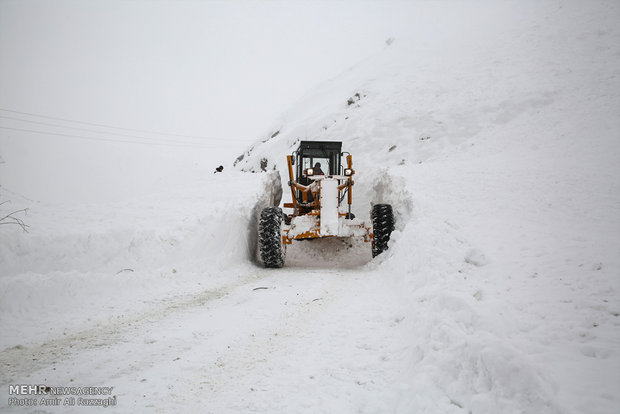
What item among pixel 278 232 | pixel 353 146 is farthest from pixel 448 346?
pixel 353 146

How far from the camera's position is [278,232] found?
23.2 feet

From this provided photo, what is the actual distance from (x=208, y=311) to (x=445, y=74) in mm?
25384

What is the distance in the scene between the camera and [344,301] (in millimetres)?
4387

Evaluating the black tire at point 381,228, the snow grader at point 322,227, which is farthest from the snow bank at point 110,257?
the black tire at point 381,228

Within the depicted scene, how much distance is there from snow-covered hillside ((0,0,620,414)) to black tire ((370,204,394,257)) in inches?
13.3

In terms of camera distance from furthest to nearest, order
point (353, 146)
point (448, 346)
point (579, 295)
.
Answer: point (353, 146) < point (579, 295) < point (448, 346)

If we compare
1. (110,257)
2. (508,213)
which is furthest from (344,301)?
(508,213)

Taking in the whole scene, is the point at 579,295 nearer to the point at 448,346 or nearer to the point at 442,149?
the point at 448,346

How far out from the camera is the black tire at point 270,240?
6.96 m

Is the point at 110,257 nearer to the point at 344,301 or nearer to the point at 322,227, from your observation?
the point at 344,301

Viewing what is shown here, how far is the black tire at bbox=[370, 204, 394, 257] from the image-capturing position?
7043 mm

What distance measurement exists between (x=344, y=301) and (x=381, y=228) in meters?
3.04

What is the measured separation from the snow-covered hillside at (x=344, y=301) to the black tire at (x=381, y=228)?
34 cm

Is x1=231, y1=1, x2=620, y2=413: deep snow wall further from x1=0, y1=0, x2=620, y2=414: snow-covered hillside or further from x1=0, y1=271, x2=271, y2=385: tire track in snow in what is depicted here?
x1=0, y1=271, x2=271, y2=385: tire track in snow
